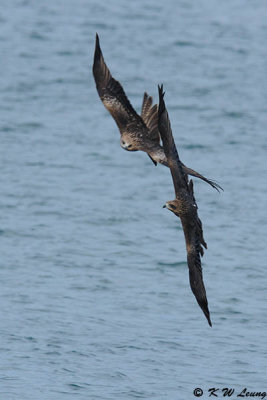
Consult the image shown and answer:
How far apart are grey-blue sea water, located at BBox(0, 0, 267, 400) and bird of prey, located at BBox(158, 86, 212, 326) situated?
139 cm

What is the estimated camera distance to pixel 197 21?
31406 millimetres

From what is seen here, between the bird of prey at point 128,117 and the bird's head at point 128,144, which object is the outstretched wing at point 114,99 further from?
the bird's head at point 128,144

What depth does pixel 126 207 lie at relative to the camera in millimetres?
19594

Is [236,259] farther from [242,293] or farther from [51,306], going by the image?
[51,306]

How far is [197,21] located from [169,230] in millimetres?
13702

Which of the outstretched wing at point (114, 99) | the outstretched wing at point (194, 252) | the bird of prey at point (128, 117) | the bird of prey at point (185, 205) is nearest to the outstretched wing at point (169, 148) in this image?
the bird of prey at point (185, 205)

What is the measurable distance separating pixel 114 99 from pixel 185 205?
114 inches

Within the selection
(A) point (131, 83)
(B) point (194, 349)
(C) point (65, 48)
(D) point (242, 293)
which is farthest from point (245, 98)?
(B) point (194, 349)

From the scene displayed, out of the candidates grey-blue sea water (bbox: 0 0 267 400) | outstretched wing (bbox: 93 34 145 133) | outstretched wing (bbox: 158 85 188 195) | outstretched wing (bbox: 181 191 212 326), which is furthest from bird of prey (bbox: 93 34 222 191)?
grey-blue sea water (bbox: 0 0 267 400)

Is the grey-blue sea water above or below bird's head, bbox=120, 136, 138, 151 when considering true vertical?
below

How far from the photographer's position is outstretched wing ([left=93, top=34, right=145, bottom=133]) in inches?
549

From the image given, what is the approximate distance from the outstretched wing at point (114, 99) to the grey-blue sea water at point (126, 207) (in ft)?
8.08

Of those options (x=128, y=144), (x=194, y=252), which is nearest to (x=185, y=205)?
(x=194, y=252)

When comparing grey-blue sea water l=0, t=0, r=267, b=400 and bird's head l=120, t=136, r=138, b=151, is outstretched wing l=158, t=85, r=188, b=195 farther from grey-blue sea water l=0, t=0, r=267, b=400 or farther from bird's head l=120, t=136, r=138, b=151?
grey-blue sea water l=0, t=0, r=267, b=400
